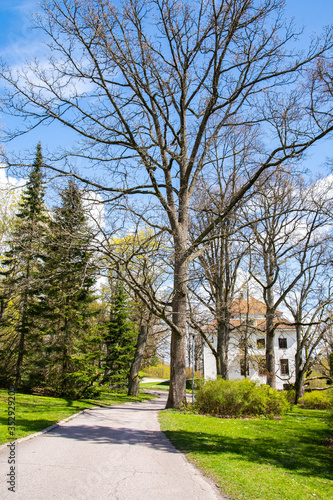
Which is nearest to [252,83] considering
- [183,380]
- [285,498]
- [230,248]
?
[230,248]

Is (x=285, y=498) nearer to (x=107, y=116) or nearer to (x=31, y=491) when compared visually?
(x=31, y=491)

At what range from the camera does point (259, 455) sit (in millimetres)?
6113

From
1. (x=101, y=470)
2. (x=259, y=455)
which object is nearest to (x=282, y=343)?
(x=259, y=455)

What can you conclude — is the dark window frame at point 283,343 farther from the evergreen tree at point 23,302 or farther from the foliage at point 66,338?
the evergreen tree at point 23,302

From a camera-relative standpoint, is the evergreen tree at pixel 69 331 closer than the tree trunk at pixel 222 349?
Yes

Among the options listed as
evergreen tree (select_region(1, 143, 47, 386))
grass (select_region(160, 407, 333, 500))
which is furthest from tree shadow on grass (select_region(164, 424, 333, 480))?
evergreen tree (select_region(1, 143, 47, 386))

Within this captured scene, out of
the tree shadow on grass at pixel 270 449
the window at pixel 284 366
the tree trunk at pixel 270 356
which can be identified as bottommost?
the window at pixel 284 366

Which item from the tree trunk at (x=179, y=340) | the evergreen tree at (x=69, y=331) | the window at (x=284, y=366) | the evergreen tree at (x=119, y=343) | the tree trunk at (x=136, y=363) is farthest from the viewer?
the window at (x=284, y=366)

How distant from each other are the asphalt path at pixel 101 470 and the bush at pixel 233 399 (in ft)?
15.0

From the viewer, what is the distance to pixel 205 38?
11500 millimetres

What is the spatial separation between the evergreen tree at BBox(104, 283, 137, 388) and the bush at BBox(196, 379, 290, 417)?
10845 millimetres

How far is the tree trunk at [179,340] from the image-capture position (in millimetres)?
12055

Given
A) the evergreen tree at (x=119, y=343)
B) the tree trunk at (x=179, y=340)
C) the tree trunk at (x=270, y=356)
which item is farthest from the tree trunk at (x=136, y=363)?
the tree trunk at (x=179, y=340)

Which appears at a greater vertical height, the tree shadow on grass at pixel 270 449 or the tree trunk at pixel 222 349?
the tree trunk at pixel 222 349
